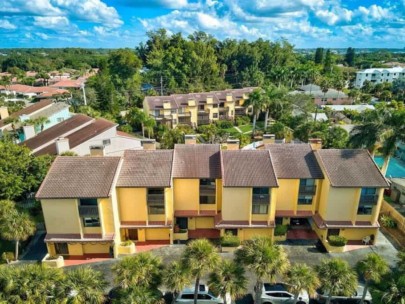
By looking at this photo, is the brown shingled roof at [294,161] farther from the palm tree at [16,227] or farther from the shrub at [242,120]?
the shrub at [242,120]

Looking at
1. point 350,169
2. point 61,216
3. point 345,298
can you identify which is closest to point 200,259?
point 345,298

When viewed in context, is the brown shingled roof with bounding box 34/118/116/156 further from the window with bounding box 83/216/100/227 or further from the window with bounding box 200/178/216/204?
the window with bounding box 200/178/216/204

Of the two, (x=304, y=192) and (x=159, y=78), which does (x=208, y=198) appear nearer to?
(x=304, y=192)

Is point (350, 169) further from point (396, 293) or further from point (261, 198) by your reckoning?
point (396, 293)

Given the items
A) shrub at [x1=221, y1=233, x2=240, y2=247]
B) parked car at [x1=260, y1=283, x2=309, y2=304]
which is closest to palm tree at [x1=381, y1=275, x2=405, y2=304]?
parked car at [x1=260, y1=283, x2=309, y2=304]

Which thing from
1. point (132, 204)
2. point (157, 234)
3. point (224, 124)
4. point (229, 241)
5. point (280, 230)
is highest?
point (132, 204)

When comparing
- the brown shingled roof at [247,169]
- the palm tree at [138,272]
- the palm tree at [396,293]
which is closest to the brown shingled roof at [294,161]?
the brown shingled roof at [247,169]

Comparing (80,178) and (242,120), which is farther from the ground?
(80,178)
